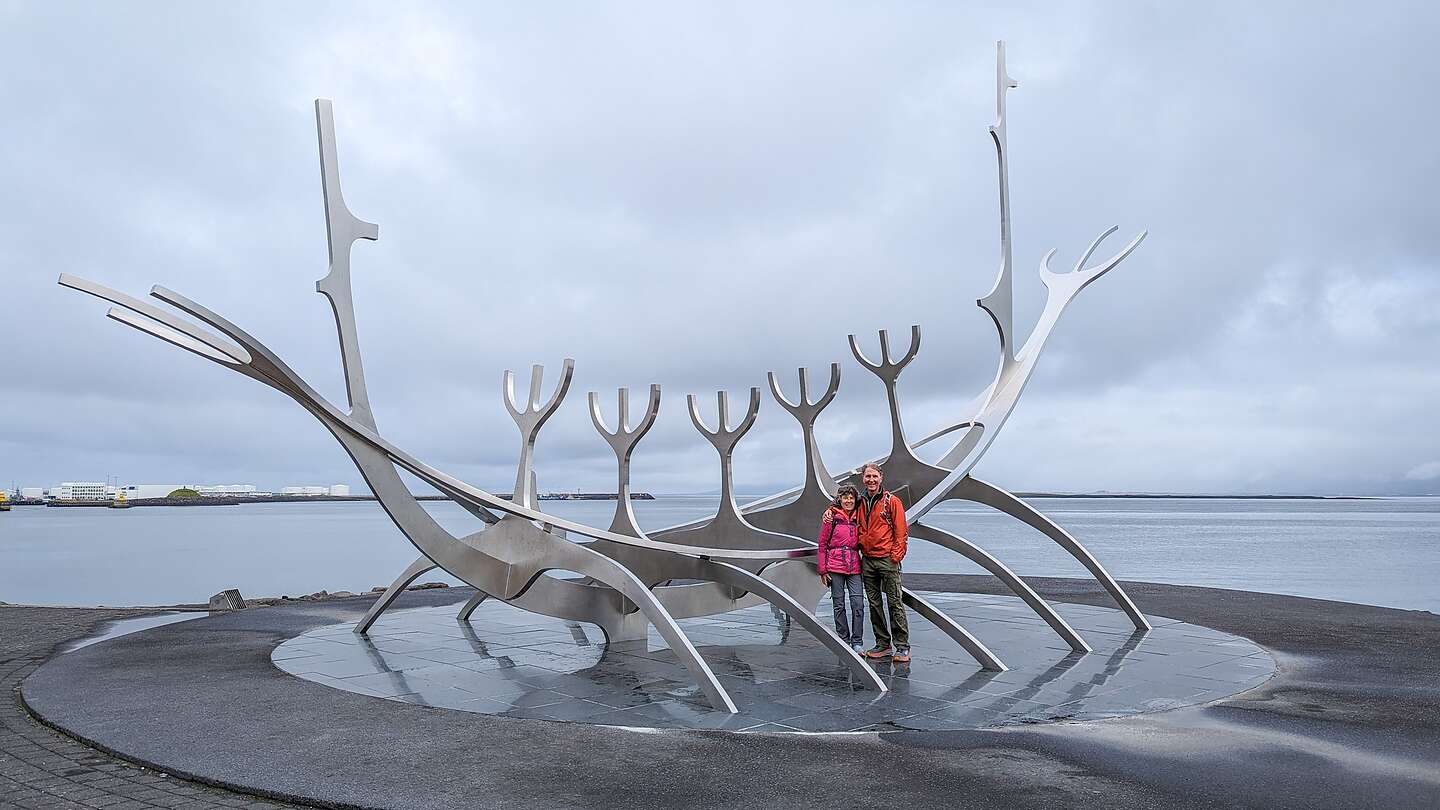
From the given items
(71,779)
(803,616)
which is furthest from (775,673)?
(71,779)

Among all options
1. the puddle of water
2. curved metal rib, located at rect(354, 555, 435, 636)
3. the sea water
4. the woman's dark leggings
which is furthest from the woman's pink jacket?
the sea water

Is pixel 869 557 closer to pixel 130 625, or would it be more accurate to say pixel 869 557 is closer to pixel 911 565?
pixel 130 625

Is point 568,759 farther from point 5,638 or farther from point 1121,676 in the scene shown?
point 5,638

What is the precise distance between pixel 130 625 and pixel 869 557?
9372 millimetres

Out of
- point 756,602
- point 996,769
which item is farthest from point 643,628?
point 996,769

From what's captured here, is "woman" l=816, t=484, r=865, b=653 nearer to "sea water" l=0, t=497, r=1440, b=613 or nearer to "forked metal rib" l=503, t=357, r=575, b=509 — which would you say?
"forked metal rib" l=503, t=357, r=575, b=509

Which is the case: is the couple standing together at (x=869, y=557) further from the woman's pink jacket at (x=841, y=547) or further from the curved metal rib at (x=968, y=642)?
the curved metal rib at (x=968, y=642)

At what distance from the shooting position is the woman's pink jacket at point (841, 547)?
9344 millimetres

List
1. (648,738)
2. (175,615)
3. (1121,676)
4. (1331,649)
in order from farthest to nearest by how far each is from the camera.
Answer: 1. (175,615)
2. (1331,649)
3. (1121,676)
4. (648,738)

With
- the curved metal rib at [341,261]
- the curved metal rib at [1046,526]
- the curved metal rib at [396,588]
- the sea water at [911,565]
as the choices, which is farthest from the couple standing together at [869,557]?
the sea water at [911,565]

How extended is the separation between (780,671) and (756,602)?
2.15 metres

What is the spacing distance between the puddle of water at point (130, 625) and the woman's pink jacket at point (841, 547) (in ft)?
24.5

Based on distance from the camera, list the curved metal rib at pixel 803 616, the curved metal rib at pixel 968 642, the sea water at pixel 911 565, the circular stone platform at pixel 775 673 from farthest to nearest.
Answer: the sea water at pixel 911 565, the curved metal rib at pixel 968 642, the curved metal rib at pixel 803 616, the circular stone platform at pixel 775 673

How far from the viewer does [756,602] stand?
1103 centimetres
